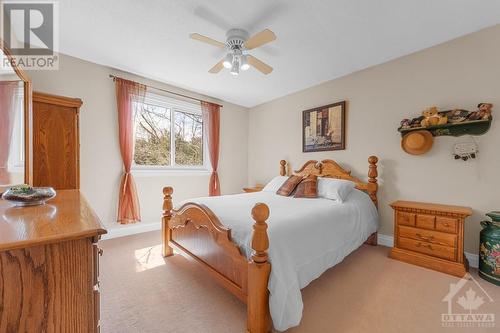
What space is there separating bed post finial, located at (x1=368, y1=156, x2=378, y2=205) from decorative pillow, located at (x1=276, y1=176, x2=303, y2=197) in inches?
37.9

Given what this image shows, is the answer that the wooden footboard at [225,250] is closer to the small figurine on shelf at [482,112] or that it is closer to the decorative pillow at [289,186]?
the decorative pillow at [289,186]

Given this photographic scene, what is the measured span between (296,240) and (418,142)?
211 centimetres

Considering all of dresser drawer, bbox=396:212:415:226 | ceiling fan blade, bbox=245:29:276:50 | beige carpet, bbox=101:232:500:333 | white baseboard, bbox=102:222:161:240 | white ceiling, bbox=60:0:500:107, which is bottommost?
beige carpet, bbox=101:232:500:333

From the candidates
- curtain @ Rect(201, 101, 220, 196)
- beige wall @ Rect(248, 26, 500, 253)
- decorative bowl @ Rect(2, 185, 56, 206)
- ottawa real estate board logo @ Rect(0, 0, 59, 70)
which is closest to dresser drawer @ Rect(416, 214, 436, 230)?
beige wall @ Rect(248, 26, 500, 253)

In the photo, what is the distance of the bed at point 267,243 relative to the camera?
A: 1354 millimetres

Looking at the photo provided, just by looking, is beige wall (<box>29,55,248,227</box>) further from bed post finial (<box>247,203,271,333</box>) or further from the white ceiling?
bed post finial (<box>247,203,271,333</box>)

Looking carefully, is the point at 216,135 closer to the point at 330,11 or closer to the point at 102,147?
the point at 102,147

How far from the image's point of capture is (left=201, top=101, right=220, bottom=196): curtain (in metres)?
4.23

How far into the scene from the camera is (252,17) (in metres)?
2.01

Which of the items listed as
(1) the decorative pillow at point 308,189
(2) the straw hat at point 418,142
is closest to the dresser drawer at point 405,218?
(2) the straw hat at point 418,142

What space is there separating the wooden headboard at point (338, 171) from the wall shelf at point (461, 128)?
68 cm

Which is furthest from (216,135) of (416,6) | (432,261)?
(432,261)

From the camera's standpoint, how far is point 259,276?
4.38ft

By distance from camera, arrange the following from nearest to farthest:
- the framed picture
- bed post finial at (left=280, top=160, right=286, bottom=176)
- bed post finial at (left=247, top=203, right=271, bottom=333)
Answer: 1. bed post finial at (left=247, top=203, right=271, bottom=333)
2. the framed picture
3. bed post finial at (left=280, top=160, right=286, bottom=176)
